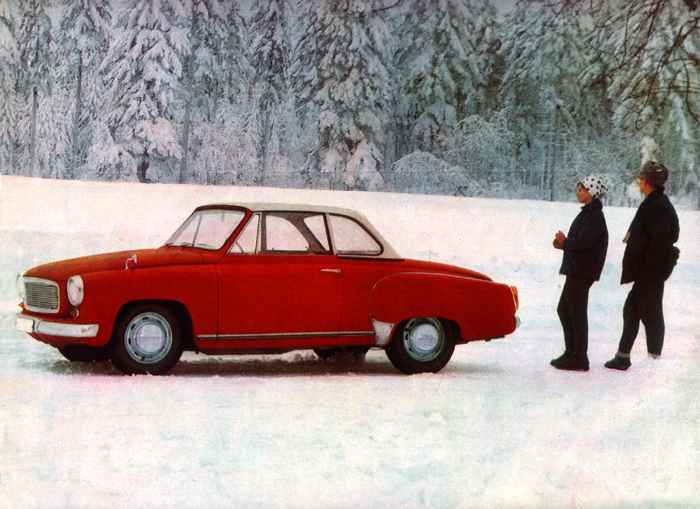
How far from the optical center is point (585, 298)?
7.37m

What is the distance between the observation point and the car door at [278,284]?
6594 millimetres

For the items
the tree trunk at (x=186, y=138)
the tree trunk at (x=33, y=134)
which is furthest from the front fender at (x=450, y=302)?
the tree trunk at (x=33, y=134)

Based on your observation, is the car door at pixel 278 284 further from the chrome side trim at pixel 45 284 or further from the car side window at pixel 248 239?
the chrome side trim at pixel 45 284

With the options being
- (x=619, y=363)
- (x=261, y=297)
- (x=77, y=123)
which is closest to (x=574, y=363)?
(x=619, y=363)

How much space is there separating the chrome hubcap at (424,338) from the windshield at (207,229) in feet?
4.09

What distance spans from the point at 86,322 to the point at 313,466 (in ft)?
6.99

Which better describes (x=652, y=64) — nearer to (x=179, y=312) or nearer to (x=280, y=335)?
(x=280, y=335)

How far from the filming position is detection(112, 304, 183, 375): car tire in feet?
21.1

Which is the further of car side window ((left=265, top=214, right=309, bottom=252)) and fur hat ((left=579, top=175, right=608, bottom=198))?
fur hat ((left=579, top=175, right=608, bottom=198))

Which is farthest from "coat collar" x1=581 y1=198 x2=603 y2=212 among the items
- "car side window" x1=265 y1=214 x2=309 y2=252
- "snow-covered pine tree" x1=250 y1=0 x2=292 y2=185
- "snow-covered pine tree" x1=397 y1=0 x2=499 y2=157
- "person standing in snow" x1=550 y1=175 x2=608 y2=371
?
"snow-covered pine tree" x1=250 y1=0 x2=292 y2=185

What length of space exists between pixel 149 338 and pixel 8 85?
2.06 meters

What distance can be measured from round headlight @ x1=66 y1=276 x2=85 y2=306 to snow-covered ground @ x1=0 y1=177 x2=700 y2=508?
17.8 inches

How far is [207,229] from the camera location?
6.92 meters

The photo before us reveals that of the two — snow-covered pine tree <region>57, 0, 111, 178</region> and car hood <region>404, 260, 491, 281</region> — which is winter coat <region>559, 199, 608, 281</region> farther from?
snow-covered pine tree <region>57, 0, 111, 178</region>
